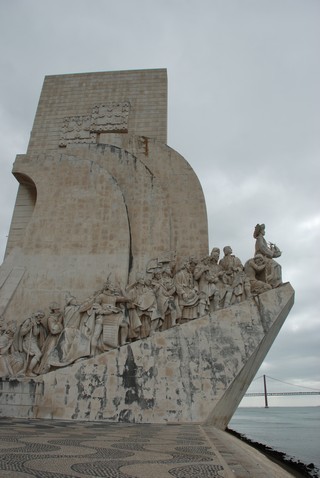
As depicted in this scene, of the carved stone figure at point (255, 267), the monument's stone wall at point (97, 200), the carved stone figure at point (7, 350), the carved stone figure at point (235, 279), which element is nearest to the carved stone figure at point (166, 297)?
the carved stone figure at point (235, 279)

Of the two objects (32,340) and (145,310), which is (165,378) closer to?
(145,310)

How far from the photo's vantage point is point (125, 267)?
331 inches

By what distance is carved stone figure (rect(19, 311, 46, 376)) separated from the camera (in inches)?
263

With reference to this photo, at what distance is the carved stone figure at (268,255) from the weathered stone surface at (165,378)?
91cm

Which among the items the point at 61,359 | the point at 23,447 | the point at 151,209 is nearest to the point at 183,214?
the point at 151,209

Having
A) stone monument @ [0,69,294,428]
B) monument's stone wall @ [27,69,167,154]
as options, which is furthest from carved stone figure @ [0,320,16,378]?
monument's stone wall @ [27,69,167,154]

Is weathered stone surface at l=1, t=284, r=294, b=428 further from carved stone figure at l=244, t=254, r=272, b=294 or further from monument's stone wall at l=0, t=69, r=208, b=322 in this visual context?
monument's stone wall at l=0, t=69, r=208, b=322

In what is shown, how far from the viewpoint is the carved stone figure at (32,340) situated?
6688mm

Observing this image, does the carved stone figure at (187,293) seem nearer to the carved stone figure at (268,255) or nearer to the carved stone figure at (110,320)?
the carved stone figure at (110,320)

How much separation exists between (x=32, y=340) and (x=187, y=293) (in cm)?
292

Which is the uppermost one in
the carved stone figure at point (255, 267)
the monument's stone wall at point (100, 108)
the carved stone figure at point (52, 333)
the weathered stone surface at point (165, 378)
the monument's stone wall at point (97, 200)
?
the monument's stone wall at point (100, 108)

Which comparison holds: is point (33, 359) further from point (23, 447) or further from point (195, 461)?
point (195, 461)

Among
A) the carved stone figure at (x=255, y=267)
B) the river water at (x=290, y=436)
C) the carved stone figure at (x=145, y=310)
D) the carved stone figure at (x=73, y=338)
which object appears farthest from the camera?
the carved stone figure at (x=255, y=267)

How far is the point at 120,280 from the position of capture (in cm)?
824
